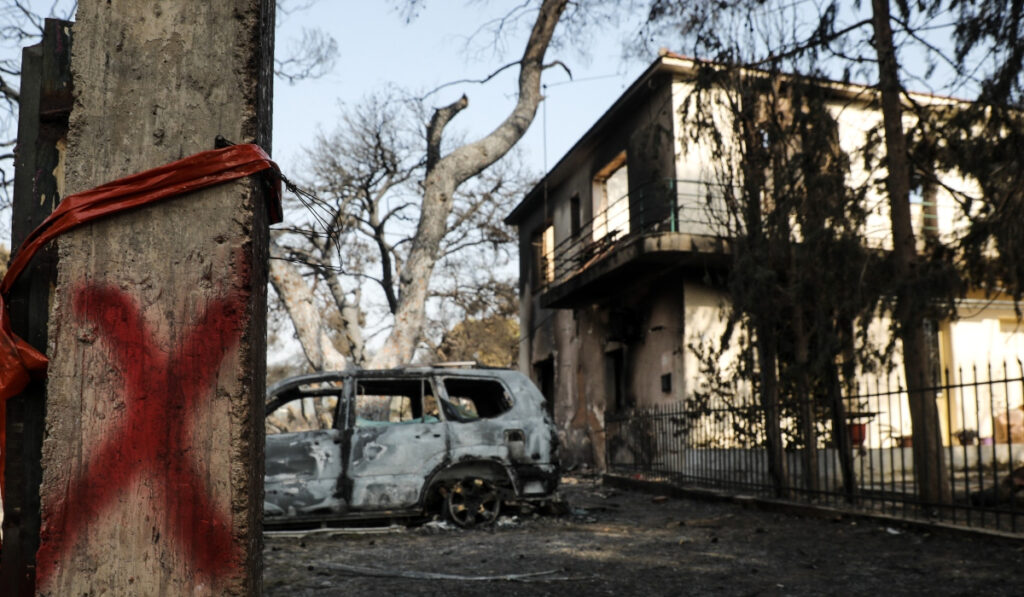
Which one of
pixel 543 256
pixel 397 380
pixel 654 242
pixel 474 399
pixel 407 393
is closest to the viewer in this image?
pixel 397 380

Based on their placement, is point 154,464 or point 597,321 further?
point 597,321

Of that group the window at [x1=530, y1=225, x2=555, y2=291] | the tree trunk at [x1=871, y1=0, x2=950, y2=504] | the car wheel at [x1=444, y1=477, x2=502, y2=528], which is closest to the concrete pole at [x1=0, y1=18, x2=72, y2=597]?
the car wheel at [x1=444, y1=477, x2=502, y2=528]

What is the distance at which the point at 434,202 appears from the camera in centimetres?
1366

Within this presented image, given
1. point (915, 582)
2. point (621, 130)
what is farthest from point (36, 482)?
point (621, 130)

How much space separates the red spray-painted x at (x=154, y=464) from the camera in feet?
6.46

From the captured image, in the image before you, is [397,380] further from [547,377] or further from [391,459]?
[547,377]

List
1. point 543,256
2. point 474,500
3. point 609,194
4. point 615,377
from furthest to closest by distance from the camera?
point 543,256 < point 609,194 < point 615,377 < point 474,500

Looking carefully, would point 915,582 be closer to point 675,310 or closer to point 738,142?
point 738,142

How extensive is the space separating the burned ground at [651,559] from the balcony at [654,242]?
466cm

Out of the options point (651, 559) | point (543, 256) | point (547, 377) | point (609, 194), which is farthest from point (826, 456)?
point (547, 377)

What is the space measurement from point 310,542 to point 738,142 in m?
7.08

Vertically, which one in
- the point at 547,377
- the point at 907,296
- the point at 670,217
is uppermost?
the point at 670,217

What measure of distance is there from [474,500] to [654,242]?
6.43 metres

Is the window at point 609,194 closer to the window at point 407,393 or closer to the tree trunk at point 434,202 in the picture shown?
the tree trunk at point 434,202
